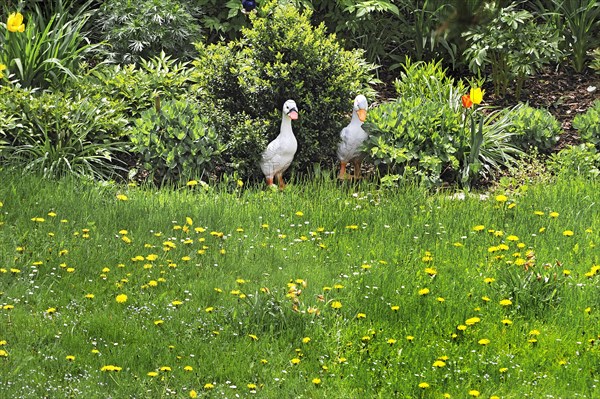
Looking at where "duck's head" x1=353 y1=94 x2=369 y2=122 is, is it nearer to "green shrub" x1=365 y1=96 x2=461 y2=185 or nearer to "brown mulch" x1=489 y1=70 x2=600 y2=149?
"green shrub" x1=365 y1=96 x2=461 y2=185


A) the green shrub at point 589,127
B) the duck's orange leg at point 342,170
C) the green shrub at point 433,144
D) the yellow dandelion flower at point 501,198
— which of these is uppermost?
the green shrub at point 589,127

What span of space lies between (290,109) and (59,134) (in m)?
1.66

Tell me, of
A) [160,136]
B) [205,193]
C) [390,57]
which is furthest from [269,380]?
[390,57]

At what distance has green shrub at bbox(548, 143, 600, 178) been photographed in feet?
22.8

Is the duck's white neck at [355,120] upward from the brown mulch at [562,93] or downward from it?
downward

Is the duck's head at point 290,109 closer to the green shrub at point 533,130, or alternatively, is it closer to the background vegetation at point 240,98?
the background vegetation at point 240,98

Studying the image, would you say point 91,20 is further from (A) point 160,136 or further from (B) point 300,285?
(B) point 300,285

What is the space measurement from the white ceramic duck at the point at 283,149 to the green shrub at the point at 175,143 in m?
0.34

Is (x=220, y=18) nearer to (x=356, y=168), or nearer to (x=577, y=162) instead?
(x=356, y=168)

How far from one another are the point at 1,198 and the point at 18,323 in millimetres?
1633

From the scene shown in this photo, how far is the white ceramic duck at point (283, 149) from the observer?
6613 mm

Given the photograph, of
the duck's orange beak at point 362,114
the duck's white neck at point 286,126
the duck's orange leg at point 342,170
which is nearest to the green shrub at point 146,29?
the duck's white neck at point 286,126

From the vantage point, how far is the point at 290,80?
705cm

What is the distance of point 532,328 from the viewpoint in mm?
4465
